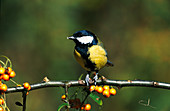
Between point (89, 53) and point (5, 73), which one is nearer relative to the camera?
point (5, 73)

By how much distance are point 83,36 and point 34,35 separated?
3060 mm

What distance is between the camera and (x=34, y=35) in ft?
17.1

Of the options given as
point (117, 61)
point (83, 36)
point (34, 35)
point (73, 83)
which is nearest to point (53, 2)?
point (34, 35)

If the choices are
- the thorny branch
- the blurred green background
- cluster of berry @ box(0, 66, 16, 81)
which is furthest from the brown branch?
the blurred green background

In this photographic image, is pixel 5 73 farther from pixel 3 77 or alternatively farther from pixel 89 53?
pixel 89 53

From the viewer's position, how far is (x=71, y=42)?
201 inches

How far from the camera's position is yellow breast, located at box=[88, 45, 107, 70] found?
87.4 inches

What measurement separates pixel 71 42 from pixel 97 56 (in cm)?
292

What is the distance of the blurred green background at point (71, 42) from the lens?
450cm

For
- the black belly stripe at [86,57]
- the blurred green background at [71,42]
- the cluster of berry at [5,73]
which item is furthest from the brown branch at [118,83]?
the blurred green background at [71,42]

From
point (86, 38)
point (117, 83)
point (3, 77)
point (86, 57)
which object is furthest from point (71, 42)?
point (3, 77)

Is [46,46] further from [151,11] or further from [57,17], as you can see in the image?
[151,11]

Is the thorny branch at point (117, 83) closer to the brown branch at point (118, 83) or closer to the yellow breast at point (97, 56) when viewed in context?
the brown branch at point (118, 83)

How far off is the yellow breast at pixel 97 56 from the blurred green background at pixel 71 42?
6.28ft
